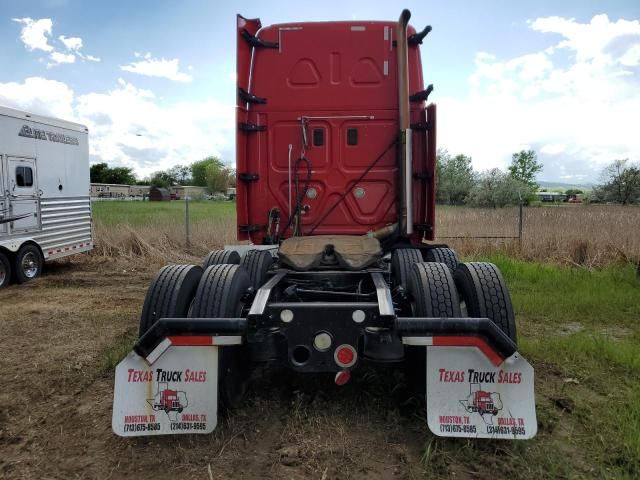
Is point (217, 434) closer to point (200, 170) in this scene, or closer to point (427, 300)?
point (427, 300)

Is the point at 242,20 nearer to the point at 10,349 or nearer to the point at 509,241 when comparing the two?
the point at 10,349

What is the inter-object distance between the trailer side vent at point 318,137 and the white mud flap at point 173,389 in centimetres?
288

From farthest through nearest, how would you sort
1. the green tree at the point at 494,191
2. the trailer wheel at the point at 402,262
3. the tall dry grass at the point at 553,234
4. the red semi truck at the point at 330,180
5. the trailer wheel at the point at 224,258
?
the green tree at the point at 494,191, the tall dry grass at the point at 553,234, the trailer wheel at the point at 224,258, the trailer wheel at the point at 402,262, the red semi truck at the point at 330,180

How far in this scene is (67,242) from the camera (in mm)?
11219

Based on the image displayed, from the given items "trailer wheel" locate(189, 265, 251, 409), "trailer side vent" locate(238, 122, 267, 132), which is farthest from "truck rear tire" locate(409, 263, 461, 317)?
"trailer side vent" locate(238, 122, 267, 132)

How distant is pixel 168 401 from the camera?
304 centimetres

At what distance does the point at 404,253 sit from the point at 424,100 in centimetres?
171

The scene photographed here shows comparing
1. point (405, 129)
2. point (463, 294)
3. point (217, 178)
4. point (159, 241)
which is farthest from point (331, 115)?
point (217, 178)

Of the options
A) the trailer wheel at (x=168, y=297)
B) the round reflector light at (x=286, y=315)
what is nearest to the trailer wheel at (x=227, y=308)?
the trailer wheel at (x=168, y=297)

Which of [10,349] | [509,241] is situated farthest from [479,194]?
[10,349]

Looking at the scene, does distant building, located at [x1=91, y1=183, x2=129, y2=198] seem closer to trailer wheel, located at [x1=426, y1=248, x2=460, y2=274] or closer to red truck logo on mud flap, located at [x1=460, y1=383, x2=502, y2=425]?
trailer wheel, located at [x1=426, y1=248, x2=460, y2=274]

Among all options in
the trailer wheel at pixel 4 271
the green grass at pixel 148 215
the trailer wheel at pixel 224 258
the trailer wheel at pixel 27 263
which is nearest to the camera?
the trailer wheel at pixel 224 258

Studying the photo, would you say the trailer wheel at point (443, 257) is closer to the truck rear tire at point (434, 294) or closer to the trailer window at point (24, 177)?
the truck rear tire at point (434, 294)

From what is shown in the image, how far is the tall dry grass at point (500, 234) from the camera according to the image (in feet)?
33.7
